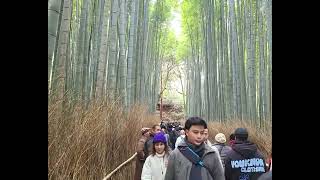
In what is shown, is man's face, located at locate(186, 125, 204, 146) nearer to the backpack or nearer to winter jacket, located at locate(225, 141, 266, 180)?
the backpack

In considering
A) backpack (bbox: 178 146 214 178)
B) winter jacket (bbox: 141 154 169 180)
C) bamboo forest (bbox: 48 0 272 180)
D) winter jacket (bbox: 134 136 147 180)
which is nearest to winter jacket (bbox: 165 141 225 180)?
backpack (bbox: 178 146 214 178)

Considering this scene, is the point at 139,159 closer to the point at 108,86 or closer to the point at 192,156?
the point at 108,86

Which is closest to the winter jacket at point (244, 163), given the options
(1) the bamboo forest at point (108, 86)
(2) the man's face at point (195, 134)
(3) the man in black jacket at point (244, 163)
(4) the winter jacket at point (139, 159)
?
(3) the man in black jacket at point (244, 163)

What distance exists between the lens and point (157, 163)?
9.95 feet

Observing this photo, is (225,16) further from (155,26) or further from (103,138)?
(103,138)

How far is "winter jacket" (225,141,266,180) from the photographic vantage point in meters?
2.83

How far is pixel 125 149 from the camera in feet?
15.1

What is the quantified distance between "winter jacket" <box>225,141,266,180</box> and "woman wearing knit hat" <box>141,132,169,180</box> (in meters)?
0.50

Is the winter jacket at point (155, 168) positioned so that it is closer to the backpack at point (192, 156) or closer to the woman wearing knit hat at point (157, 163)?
the woman wearing knit hat at point (157, 163)

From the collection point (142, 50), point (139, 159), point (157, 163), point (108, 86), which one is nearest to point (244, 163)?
point (157, 163)

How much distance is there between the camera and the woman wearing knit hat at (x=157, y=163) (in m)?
3.00
